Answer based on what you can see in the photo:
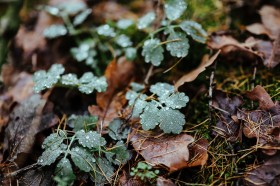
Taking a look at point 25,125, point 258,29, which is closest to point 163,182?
point 25,125

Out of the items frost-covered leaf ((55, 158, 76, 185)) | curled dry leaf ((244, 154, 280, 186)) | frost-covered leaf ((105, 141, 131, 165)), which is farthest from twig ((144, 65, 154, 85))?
curled dry leaf ((244, 154, 280, 186))

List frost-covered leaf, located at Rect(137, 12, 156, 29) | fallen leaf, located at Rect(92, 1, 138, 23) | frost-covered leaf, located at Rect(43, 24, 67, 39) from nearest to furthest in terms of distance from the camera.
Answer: frost-covered leaf, located at Rect(137, 12, 156, 29) < frost-covered leaf, located at Rect(43, 24, 67, 39) < fallen leaf, located at Rect(92, 1, 138, 23)

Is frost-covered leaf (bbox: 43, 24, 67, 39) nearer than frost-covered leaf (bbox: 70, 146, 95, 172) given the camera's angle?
No

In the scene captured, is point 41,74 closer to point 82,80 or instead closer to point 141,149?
point 82,80

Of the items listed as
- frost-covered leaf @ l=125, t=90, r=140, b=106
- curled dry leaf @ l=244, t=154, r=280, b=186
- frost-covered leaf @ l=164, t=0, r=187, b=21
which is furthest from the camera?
frost-covered leaf @ l=164, t=0, r=187, b=21

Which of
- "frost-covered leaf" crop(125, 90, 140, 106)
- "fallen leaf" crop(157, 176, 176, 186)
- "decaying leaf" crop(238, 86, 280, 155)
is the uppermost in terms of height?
"frost-covered leaf" crop(125, 90, 140, 106)

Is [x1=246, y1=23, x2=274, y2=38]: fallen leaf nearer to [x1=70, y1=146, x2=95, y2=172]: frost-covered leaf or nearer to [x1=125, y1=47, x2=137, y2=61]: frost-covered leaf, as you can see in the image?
[x1=125, y1=47, x2=137, y2=61]: frost-covered leaf

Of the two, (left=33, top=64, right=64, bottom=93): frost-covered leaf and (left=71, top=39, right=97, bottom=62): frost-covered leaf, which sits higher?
(left=33, top=64, right=64, bottom=93): frost-covered leaf

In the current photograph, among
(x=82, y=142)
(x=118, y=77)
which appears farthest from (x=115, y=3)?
(x=82, y=142)
